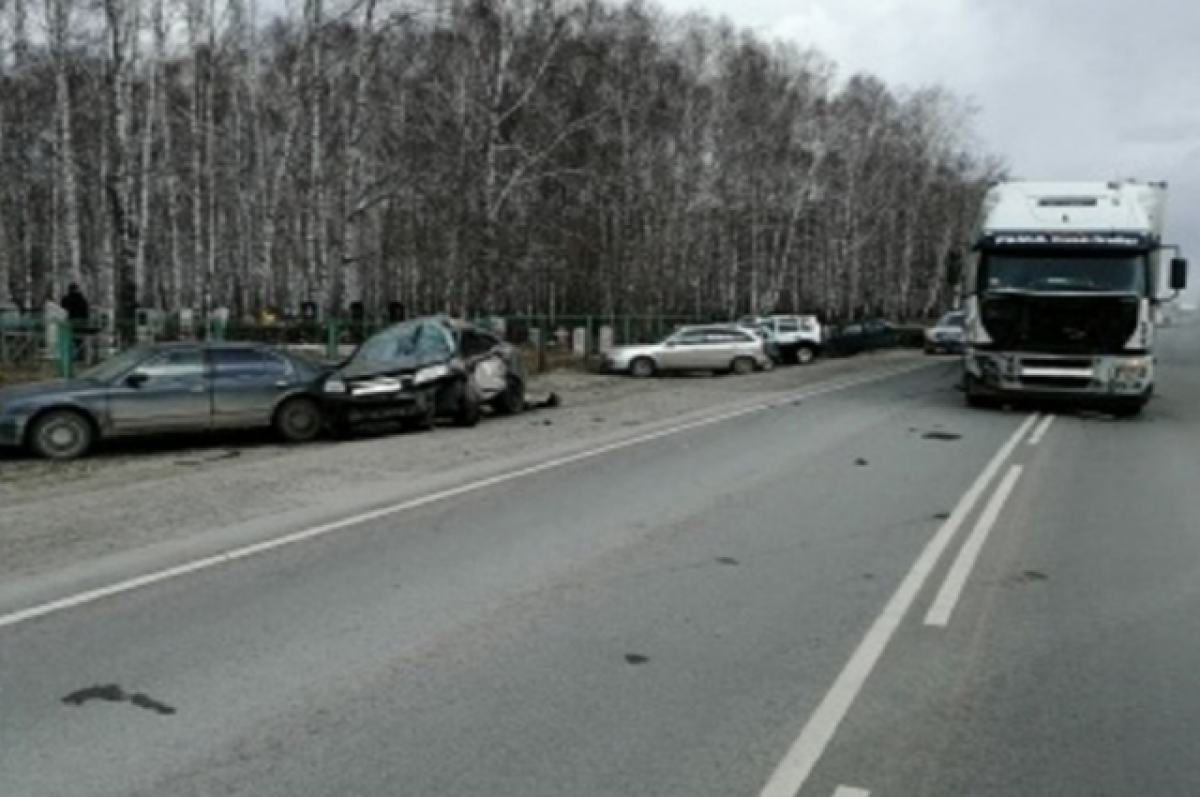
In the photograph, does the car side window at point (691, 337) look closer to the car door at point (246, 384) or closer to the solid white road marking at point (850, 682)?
the car door at point (246, 384)

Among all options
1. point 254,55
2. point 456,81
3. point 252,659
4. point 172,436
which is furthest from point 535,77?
point 252,659

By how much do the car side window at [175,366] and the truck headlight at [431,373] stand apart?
112 inches

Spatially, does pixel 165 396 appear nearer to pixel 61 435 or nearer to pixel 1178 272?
pixel 61 435

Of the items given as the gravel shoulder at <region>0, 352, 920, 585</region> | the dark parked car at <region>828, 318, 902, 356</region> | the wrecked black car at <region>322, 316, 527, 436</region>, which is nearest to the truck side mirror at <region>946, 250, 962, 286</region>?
the gravel shoulder at <region>0, 352, 920, 585</region>

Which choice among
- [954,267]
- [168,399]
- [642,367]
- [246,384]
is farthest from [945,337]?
[168,399]

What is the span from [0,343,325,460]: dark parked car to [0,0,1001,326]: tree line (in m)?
12.9

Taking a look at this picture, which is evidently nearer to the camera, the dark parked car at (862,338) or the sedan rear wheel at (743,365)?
the sedan rear wheel at (743,365)

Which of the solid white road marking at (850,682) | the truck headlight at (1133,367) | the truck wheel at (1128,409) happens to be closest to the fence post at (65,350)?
the solid white road marking at (850,682)

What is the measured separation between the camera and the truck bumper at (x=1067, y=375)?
18.4 m

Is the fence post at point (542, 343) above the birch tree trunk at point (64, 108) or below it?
below

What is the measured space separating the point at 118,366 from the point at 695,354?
68.3 feet

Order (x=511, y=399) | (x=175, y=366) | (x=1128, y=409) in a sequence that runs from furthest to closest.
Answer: (x=1128, y=409) < (x=511, y=399) < (x=175, y=366)

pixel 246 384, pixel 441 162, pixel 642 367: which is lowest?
pixel 642 367

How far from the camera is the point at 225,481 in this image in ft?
37.6
